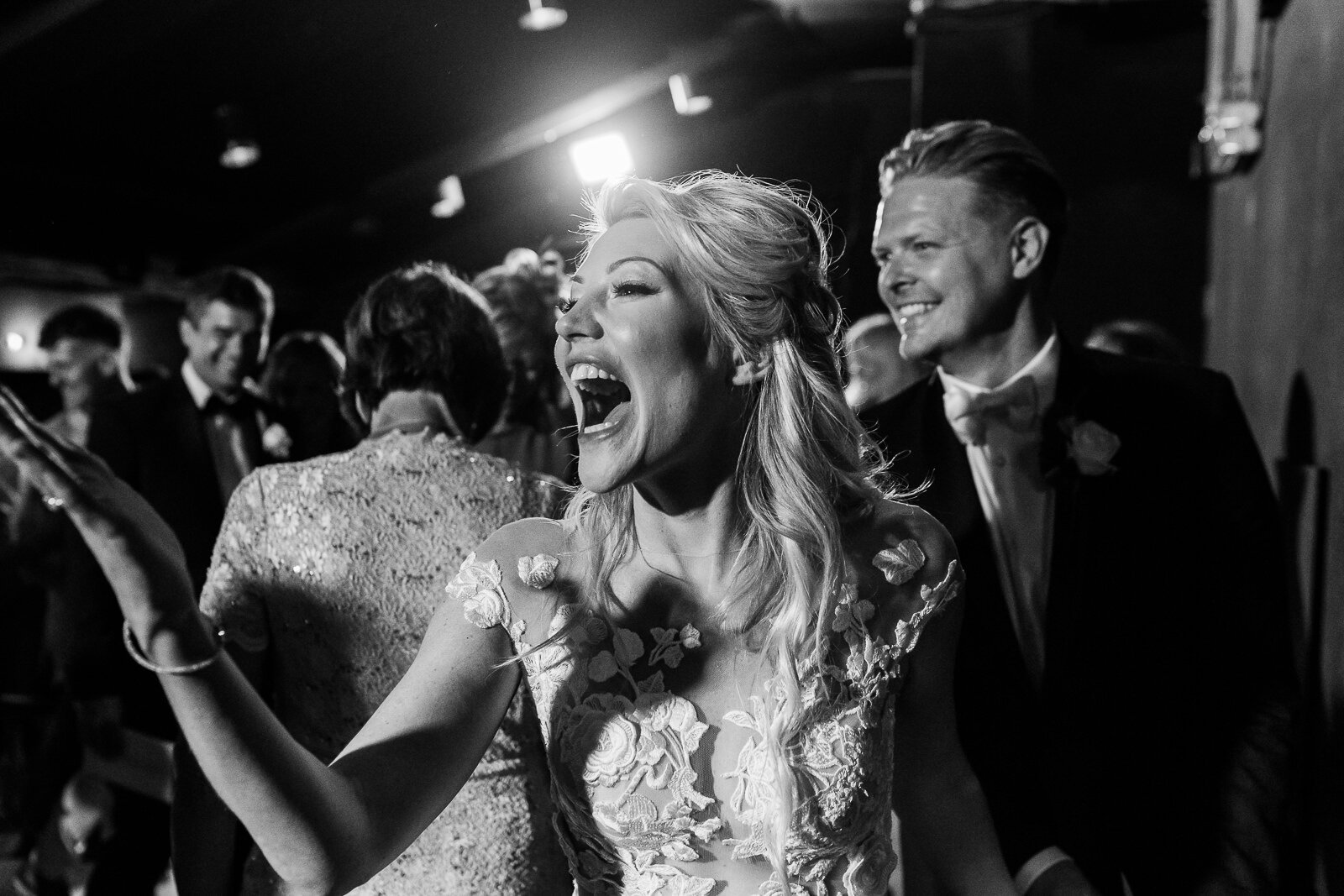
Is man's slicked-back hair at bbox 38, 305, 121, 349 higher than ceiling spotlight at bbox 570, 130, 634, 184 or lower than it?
lower

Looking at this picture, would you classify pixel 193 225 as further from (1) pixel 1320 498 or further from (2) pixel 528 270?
(1) pixel 1320 498

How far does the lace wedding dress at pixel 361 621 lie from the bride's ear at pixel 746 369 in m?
0.62

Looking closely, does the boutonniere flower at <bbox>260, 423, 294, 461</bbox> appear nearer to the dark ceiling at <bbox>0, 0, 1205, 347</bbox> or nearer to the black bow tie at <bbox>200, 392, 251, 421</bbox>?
the black bow tie at <bbox>200, 392, 251, 421</bbox>

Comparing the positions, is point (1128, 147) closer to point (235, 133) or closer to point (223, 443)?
point (235, 133)

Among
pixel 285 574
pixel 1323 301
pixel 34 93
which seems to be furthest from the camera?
pixel 1323 301

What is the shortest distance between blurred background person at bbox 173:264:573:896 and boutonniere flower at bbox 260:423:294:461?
1502 mm

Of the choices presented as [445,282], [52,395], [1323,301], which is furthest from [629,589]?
[52,395]

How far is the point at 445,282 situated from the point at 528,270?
1012mm

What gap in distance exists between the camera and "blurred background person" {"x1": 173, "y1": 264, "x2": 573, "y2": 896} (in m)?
1.92

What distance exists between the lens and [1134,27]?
6.40 metres

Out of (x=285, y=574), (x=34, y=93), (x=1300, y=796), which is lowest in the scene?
(x=1300, y=796)

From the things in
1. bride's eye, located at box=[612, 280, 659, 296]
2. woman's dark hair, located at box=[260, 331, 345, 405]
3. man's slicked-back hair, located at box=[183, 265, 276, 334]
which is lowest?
woman's dark hair, located at box=[260, 331, 345, 405]

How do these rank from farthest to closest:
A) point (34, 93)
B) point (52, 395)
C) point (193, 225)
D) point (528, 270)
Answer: point (193, 225) < point (52, 395) < point (528, 270) < point (34, 93)

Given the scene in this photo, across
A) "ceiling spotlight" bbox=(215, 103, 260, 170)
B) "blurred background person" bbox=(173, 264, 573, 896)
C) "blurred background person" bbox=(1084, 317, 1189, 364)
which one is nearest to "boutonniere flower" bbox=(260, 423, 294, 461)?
"ceiling spotlight" bbox=(215, 103, 260, 170)
